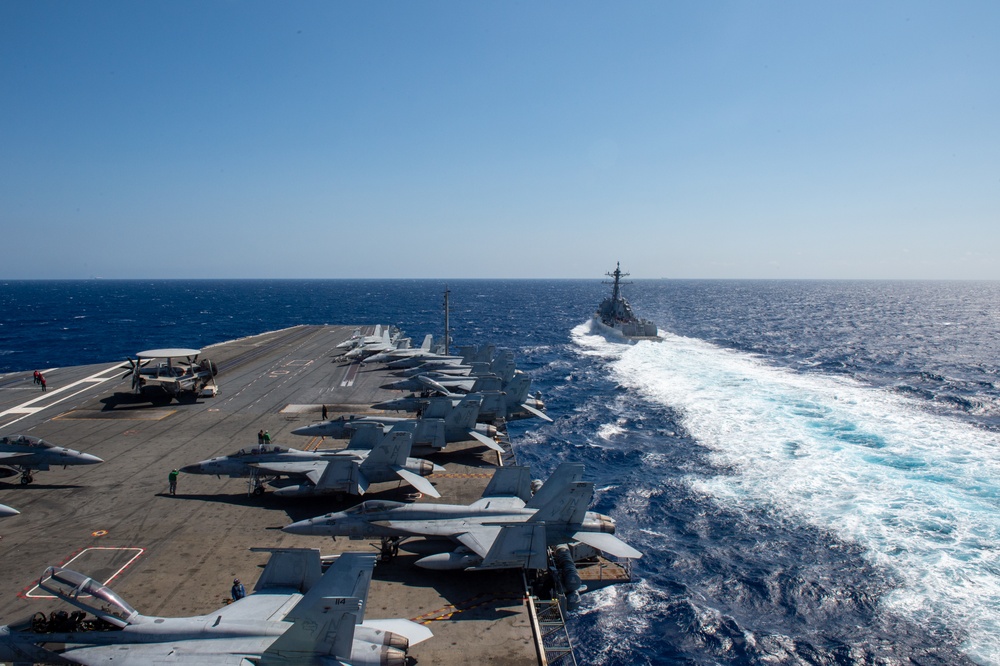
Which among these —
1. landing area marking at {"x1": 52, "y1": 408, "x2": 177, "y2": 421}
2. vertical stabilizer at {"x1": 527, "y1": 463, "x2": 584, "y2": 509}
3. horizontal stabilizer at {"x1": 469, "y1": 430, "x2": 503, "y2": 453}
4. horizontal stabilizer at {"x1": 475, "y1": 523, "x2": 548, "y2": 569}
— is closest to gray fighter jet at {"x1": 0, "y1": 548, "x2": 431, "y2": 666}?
horizontal stabilizer at {"x1": 475, "y1": 523, "x2": 548, "y2": 569}

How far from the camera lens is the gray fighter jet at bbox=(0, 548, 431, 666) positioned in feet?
48.0

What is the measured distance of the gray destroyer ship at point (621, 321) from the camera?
110188 millimetres

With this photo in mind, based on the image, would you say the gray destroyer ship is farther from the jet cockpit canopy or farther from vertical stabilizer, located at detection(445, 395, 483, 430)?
the jet cockpit canopy

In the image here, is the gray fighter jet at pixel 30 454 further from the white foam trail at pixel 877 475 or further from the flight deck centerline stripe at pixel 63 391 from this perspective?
the white foam trail at pixel 877 475

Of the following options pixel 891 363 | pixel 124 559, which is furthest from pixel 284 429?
pixel 891 363

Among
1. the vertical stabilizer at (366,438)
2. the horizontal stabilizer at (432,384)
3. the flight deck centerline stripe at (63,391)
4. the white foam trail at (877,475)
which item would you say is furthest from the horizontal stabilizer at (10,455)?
the white foam trail at (877,475)

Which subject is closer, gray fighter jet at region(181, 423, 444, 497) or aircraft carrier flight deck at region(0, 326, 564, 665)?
aircraft carrier flight deck at region(0, 326, 564, 665)

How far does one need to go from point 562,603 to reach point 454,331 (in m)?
111

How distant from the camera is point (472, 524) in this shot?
24.0 meters

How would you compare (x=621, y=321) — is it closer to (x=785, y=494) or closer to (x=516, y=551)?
(x=785, y=494)

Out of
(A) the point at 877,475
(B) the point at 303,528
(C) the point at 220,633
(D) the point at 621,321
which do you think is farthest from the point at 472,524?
(D) the point at 621,321

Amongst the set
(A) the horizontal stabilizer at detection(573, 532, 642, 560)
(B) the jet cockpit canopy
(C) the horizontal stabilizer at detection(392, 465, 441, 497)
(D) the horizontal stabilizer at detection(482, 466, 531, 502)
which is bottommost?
(A) the horizontal stabilizer at detection(573, 532, 642, 560)

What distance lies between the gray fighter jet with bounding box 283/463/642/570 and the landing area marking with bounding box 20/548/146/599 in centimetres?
649

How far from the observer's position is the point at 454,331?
13225 centimetres
